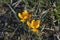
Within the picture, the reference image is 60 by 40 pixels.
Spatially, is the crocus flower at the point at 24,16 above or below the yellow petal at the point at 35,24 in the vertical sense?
above

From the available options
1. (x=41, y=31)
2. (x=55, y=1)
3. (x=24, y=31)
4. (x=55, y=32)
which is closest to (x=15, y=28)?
(x=24, y=31)

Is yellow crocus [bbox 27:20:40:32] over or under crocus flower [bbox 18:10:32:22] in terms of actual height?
under

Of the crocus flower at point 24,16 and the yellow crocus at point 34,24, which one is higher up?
the crocus flower at point 24,16

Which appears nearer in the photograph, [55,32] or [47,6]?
[55,32]

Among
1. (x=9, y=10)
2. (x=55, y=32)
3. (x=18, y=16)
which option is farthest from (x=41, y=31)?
(x=9, y=10)

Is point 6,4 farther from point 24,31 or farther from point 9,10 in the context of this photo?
point 24,31

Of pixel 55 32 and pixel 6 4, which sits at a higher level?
pixel 6 4

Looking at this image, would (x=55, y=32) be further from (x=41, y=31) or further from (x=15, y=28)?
(x=15, y=28)

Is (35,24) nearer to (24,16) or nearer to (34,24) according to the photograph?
(34,24)

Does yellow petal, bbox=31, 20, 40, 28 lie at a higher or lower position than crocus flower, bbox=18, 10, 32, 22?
lower

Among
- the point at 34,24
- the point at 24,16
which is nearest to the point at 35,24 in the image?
the point at 34,24
